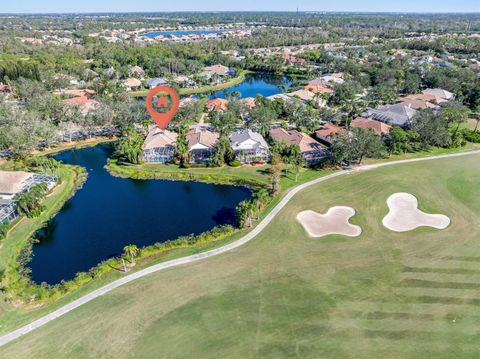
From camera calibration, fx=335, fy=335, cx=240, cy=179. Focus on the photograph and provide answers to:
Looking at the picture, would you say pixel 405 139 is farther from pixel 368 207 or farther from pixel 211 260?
pixel 211 260

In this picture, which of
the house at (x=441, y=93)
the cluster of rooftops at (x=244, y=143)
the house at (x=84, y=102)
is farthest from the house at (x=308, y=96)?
the house at (x=84, y=102)

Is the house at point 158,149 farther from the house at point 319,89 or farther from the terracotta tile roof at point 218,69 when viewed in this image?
the terracotta tile roof at point 218,69

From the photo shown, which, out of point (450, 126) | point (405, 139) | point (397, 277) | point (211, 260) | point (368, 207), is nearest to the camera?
point (397, 277)

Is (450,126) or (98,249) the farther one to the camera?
(450,126)

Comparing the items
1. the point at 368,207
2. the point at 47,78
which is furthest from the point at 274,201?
the point at 47,78

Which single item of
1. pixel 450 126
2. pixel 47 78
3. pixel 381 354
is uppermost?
pixel 47 78

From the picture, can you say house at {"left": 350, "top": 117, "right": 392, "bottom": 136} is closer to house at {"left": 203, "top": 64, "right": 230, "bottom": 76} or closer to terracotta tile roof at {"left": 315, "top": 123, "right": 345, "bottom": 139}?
terracotta tile roof at {"left": 315, "top": 123, "right": 345, "bottom": 139}
